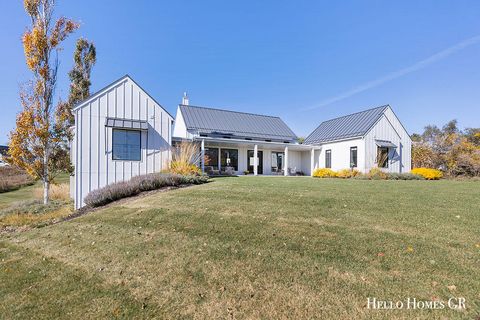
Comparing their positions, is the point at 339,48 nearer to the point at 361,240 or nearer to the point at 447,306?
the point at 361,240

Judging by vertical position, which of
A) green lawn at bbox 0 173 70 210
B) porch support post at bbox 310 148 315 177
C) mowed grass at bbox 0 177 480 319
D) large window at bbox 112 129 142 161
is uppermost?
large window at bbox 112 129 142 161

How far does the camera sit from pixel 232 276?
3.38 meters

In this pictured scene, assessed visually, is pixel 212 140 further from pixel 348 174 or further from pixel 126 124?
pixel 348 174

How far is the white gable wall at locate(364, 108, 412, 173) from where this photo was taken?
19.5 m

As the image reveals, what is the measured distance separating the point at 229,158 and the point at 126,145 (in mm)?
10157

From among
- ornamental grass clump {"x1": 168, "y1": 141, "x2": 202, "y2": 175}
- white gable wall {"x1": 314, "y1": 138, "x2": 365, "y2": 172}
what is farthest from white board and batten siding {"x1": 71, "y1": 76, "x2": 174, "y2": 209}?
white gable wall {"x1": 314, "y1": 138, "x2": 365, "y2": 172}

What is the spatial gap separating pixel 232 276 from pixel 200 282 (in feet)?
1.40

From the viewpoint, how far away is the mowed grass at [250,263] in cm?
285

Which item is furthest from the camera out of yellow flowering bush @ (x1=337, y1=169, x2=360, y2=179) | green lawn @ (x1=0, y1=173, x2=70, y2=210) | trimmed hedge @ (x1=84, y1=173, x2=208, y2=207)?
yellow flowering bush @ (x1=337, y1=169, x2=360, y2=179)

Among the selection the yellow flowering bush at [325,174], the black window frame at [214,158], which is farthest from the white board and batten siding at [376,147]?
the black window frame at [214,158]

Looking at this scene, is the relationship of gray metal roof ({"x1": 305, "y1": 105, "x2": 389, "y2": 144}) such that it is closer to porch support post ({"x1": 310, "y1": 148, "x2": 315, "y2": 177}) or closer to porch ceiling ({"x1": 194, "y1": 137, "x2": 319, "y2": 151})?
porch support post ({"x1": 310, "y1": 148, "x2": 315, "y2": 177})

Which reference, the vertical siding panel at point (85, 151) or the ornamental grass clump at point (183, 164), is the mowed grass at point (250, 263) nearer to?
the vertical siding panel at point (85, 151)

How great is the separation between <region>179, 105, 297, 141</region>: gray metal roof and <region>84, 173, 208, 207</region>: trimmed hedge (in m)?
10.4

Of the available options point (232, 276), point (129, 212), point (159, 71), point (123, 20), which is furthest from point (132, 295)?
point (159, 71)
